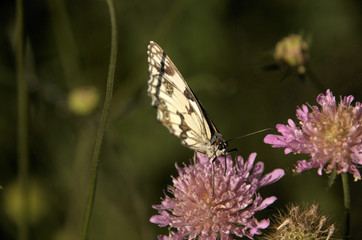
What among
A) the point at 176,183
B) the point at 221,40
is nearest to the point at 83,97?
the point at 176,183

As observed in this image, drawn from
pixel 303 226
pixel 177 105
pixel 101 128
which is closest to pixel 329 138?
pixel 303 226

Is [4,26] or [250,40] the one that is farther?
[250,40]

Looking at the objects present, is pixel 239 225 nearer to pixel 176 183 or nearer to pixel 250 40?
pixel 176 183

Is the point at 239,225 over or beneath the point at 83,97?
beneath

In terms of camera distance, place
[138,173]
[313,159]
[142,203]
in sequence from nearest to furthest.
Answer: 1. [313,159]
2. [142,203]
3. [138,173]

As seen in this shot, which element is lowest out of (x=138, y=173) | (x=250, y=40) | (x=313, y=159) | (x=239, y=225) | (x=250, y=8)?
(x=239, y=225)

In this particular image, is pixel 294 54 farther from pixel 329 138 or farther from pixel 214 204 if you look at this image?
pixel 214 204

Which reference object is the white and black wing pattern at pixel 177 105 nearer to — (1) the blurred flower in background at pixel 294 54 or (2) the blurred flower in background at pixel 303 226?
(2) the blurred flower in background at pixel 303 226
